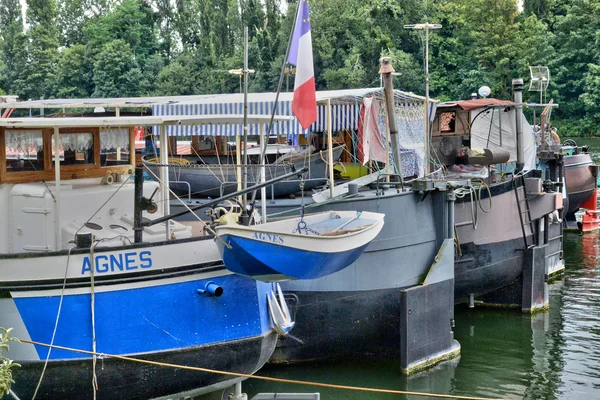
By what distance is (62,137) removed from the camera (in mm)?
11180

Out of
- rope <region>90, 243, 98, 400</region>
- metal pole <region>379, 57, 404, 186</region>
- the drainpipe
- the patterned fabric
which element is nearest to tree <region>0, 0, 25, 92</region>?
the drainpipe

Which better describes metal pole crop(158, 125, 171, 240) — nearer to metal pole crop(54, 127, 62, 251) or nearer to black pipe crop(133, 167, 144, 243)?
black pipe crop(133, 167, 144, 243)

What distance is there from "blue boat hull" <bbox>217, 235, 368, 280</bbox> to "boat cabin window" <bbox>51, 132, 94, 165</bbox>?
8.71 ft

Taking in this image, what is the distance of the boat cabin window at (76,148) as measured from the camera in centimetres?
1127

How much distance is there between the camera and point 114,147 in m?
12.0

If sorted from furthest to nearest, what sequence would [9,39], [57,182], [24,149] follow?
[9,39] < [24,149] < [57,182]

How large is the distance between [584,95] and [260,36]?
75.0ft

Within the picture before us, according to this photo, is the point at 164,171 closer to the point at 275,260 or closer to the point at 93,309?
the point at 93,309

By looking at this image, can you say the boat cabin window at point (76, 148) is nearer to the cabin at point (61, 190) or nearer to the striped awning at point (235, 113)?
the cabin at point (61, 190)

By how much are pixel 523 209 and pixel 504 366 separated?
476 cm

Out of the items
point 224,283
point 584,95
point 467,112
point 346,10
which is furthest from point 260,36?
point 224,283

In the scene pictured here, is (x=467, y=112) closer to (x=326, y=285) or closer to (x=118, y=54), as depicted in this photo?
(x=326, y=285)

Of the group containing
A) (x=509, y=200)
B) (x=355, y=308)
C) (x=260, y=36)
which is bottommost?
(x=355, y=308)

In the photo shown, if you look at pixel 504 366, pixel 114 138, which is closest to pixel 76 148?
pixel 114 138
